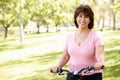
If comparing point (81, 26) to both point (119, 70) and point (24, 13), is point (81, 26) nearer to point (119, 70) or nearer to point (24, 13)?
point (119, 70)

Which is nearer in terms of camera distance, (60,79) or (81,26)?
Answer: (81,26)

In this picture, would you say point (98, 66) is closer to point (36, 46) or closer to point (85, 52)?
point (85, 52)

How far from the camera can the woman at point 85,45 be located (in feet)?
15.2

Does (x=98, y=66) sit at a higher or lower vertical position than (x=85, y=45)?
lower

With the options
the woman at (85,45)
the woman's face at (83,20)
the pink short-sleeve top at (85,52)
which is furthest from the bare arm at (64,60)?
the woman's face at (83,20)

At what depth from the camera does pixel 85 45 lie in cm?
467

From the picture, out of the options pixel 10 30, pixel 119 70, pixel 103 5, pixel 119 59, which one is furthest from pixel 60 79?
pixel 103 5

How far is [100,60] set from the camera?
14.8 feet

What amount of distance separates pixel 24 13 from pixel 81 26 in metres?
40.8

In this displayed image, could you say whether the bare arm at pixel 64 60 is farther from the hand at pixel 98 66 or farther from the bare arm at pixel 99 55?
the hand at pixel 98 66

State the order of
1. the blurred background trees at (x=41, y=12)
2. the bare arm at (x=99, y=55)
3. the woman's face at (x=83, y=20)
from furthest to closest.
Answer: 1. the blurred background trees at (x=41, y=12)
2. the woman's face at (x=83, y=20)
3. the bare arm at (x=99, y=55)

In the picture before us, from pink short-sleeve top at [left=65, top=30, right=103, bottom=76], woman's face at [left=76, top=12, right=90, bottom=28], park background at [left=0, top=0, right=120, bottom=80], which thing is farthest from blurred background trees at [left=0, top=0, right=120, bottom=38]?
pink short-sleeve top at [left=65, top=30, right=103, bottom=76]

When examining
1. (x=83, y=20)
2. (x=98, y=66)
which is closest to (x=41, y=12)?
(x=83, y=20)

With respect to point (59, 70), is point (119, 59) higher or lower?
lower
